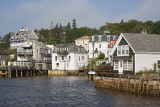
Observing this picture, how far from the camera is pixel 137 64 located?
43594 millimetres

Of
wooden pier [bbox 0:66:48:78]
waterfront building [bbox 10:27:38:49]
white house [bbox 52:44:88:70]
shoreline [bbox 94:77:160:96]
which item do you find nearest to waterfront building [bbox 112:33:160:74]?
shoreline [bbox 94:77:160:96]

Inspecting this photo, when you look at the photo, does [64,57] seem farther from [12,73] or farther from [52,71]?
[12,73]

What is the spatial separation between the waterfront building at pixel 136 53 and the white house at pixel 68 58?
33.9 meters

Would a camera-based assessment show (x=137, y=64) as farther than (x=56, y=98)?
Yes

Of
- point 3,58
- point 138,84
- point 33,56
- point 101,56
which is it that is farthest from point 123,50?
point 3,58

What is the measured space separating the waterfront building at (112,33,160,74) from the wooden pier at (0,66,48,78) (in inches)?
1557

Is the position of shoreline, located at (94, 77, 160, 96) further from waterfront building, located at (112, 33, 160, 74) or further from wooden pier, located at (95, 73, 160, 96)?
waterfront building, located at (112, 33, 160, 74)

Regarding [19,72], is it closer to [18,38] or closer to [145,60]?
[18,38]

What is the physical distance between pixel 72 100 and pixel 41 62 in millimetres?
53034

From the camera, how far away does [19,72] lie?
262 feet

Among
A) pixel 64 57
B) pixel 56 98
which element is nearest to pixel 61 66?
pixel 64 57

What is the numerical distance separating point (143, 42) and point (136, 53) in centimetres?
327

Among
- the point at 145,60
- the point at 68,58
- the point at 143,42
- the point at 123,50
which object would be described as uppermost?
the point at 143,42

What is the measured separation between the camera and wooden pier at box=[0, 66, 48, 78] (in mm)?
75450
